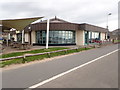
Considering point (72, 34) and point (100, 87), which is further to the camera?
point (72, 34)

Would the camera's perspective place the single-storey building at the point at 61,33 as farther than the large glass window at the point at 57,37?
No

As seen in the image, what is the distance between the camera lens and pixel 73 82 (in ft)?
15.1

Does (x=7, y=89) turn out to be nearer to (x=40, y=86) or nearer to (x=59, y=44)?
(x=40, y=86)

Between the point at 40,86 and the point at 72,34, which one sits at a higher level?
the point at 72,34

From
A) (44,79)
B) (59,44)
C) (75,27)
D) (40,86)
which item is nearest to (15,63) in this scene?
(44,79)

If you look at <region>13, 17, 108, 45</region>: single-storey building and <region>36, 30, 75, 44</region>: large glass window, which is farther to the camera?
<region>36, 30, 75, 44</region>: large glass window

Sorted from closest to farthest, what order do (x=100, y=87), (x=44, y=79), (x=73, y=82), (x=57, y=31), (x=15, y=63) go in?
1. (x=100, y=87)
2. (x=73, y=82)
3. (x=44, y=79)
4. (x=15, y=63)
5. (x=57, y=31)

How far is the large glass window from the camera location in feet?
74.9

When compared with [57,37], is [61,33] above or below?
above

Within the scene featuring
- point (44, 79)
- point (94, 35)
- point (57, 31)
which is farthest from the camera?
point (94, 35)

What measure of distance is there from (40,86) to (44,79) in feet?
2.42

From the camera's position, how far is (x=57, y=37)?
2281 centimetres

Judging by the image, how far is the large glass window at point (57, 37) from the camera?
74.9 feet

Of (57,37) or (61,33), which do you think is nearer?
(57,37)
